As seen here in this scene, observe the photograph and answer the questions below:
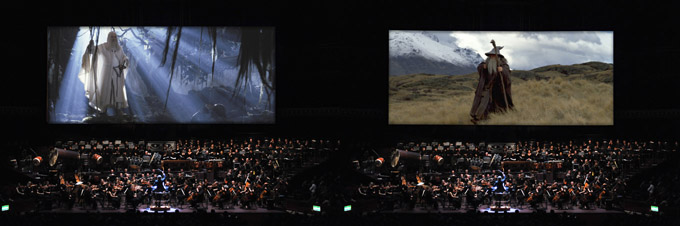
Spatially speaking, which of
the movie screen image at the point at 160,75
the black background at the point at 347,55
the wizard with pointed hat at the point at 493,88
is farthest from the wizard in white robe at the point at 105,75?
the wizard with pointed hat at the point at 493,88

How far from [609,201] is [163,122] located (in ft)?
61.8

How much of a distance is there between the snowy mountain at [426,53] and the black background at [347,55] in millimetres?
390

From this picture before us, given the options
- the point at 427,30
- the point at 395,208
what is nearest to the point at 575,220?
the point at 395,208

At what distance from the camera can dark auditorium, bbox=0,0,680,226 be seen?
29.7 metres

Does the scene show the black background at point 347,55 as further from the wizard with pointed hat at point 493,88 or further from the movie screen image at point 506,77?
the wizard with pointed hat at point 493,88

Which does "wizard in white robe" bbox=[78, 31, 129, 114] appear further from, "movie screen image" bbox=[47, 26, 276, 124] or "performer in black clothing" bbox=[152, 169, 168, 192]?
"performer in black clothing" bbox=[152, 169, 168, 192]

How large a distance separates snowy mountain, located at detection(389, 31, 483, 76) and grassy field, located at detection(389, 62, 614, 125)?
41 cm

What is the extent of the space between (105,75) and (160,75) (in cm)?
247

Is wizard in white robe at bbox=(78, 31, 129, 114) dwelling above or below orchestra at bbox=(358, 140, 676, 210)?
above

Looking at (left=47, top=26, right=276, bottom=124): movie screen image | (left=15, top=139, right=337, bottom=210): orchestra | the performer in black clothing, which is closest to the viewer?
the performer in black clothing

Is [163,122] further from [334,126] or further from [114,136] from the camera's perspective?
[334,126]

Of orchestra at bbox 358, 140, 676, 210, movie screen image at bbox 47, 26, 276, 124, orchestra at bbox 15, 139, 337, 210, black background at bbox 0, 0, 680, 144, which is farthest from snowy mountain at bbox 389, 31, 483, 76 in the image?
movie screen image at bbox 47, 26, 276, 124

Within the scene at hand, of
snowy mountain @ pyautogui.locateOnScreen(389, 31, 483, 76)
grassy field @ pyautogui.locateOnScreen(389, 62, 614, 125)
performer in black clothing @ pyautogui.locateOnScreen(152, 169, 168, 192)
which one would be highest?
snowy mountain @ pyautogui.locateOnScreen(389, 31, 483, 76)

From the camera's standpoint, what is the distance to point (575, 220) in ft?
67.6
